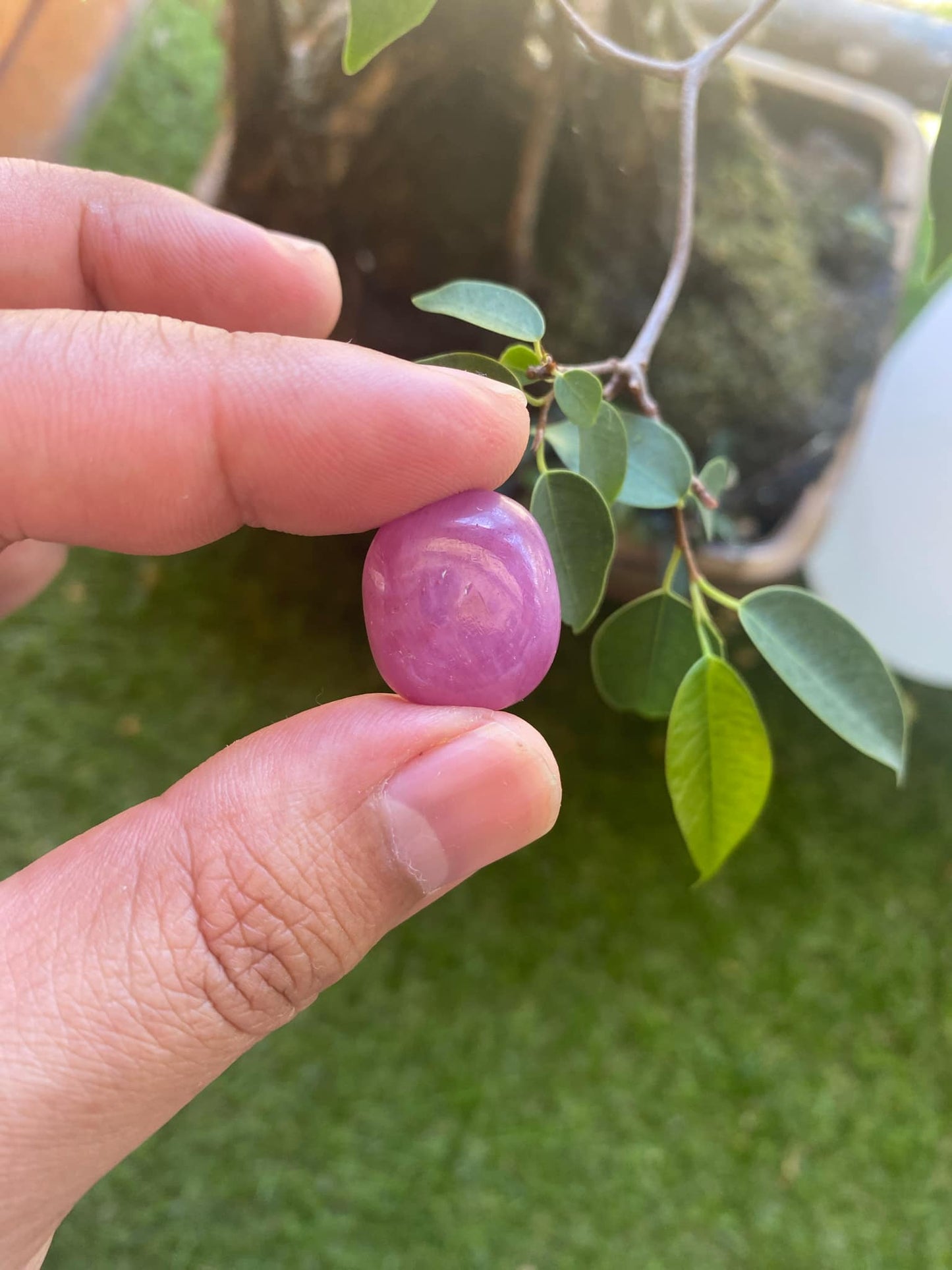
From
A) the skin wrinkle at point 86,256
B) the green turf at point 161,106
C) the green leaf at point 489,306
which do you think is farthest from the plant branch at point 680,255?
the green turf at point 161,106

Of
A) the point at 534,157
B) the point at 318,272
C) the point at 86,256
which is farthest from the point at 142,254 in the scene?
the point at 534,157

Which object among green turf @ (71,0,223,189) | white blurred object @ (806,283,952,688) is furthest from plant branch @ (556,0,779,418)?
green turf @ (71,0,223,189)

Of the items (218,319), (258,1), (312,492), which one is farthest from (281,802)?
(258,1)

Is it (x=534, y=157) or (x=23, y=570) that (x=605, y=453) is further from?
(x=23, y=570)

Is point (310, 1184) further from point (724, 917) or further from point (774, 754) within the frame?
point (774, 754)

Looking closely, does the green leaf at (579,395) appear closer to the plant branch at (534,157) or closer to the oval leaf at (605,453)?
the oval leaf at (605,453)

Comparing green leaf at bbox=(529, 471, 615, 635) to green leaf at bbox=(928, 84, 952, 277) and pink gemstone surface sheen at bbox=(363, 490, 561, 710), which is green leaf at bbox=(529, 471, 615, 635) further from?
green leaf at bbox=(928, 84, 952, 277)
